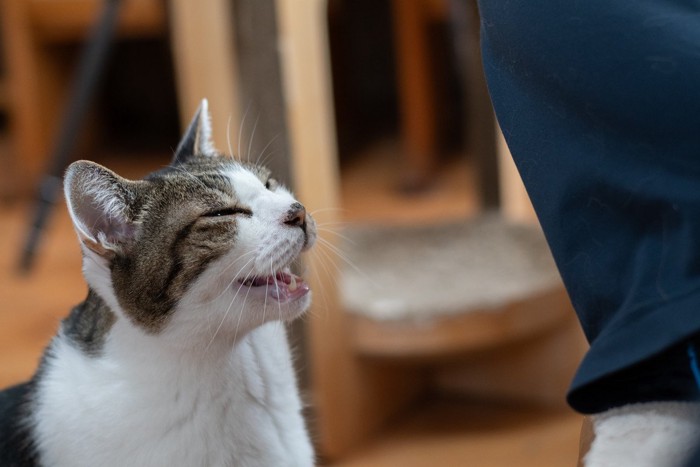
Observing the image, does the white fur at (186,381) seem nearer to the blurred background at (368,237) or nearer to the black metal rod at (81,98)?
the blurred background at (368,237)

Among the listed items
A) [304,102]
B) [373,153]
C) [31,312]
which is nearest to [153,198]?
[304,102]

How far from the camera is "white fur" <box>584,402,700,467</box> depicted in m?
0.50

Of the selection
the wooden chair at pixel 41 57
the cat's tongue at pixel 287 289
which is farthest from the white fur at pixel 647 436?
the wooden chair at pixel 41 57

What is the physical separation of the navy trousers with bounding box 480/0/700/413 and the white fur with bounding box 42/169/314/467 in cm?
21

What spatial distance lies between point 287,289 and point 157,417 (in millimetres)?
141

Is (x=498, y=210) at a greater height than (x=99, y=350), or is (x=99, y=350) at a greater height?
(x=99, y=350)

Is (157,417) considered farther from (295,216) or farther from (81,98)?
(81,98)

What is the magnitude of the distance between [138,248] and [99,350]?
0.09 m

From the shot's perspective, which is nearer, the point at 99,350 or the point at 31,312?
the point at 99,350

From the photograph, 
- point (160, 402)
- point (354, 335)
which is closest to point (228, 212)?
point (160, 402)

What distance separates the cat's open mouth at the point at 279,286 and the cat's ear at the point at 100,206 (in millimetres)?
99

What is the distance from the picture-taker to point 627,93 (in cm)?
52

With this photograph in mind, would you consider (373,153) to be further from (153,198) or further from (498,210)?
(153,198)

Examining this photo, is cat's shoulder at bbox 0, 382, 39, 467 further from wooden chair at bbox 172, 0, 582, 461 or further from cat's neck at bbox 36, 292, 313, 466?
wooden chair at bbox 172, 0, 582, 461
